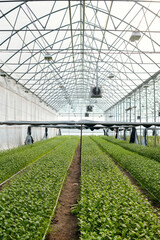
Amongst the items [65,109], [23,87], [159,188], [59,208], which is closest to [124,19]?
[159,188]

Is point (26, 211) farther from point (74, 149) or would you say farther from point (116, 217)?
point (74, 149)

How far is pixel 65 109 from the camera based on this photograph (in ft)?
161

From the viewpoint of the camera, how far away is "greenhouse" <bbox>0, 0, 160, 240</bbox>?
4.29 m

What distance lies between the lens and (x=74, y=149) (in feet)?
54.9

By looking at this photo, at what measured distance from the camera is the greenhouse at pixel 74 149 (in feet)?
14.1

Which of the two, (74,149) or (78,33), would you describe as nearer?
(78,33)

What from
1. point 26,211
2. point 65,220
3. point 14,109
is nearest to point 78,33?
point 14,109

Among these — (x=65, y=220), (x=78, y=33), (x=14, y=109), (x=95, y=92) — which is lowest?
(x=65, y=220)

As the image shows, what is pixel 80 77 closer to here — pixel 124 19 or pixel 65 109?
pixel 124 19

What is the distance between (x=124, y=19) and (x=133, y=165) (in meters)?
8.38

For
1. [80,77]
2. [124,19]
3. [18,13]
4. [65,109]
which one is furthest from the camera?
[65,109]

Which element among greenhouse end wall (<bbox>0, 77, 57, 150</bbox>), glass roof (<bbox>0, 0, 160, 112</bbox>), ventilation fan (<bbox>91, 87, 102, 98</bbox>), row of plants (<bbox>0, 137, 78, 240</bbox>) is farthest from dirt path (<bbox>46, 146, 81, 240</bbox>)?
greenhouse end wall (<bbox>0, 77, 57, 150</bbox>)

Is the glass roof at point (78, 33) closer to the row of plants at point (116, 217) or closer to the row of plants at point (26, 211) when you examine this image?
the row of plants at point (116, 217)

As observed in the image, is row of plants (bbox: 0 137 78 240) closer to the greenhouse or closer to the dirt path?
the greenhouse
